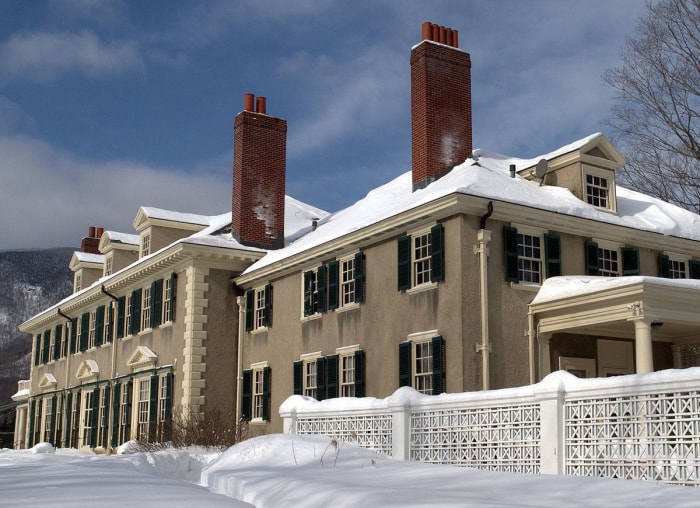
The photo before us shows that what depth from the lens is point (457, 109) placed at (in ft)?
68.5

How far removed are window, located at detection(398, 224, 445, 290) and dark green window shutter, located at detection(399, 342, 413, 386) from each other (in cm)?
127

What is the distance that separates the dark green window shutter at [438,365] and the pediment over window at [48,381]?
24437 millimetres

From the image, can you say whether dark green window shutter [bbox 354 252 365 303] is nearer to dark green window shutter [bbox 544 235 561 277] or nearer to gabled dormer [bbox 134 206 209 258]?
dark green window shutter [bbox 544 235 561 277]

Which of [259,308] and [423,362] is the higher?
[259,308]

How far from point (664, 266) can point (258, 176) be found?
40.6ft

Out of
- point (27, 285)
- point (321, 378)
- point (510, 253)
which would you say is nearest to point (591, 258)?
point (510, 253)

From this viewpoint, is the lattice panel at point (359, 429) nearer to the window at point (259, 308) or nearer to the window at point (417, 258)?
the window at point (417, 258)

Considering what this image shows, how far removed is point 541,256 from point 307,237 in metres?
8.55

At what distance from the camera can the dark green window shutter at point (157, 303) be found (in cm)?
2588

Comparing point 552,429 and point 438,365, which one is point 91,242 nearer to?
point 438,365

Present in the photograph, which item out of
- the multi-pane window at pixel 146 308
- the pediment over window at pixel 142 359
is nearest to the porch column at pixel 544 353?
the pediment over window at pixel 142 359

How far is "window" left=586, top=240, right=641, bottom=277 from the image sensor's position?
18597mm

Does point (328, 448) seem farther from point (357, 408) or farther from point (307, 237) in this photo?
point (307, 237)

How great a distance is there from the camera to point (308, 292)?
2136 centimetres
